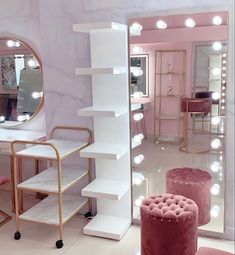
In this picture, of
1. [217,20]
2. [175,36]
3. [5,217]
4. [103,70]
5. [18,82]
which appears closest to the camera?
[217,20]

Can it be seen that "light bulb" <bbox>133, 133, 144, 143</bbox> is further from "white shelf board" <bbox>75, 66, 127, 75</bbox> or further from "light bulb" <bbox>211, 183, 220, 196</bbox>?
"light bulb" <bbox>211, 183, 220, 196</bbox>

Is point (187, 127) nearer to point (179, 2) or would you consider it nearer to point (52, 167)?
point (179, 2)

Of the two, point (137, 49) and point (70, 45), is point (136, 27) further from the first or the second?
point (70, 45)

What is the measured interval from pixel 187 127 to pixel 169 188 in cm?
52

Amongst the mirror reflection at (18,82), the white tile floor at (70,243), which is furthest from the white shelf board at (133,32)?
the white tile floor at (70,243)

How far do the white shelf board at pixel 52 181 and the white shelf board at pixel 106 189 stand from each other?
135 millimetres

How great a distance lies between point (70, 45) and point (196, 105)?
1193 mm

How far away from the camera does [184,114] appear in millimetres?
3016

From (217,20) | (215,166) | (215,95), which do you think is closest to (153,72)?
(215,95)

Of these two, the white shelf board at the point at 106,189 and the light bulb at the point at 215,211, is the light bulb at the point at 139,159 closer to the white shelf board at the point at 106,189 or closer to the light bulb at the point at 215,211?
the white shelf board at the point at 106,189

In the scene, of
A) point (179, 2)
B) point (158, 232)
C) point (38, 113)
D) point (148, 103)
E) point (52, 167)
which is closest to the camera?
point (158, 232)

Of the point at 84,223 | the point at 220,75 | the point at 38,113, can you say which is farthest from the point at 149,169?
the point at 38,113

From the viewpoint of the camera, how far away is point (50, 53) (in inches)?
128

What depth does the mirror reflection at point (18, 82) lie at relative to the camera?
3.67 meters
